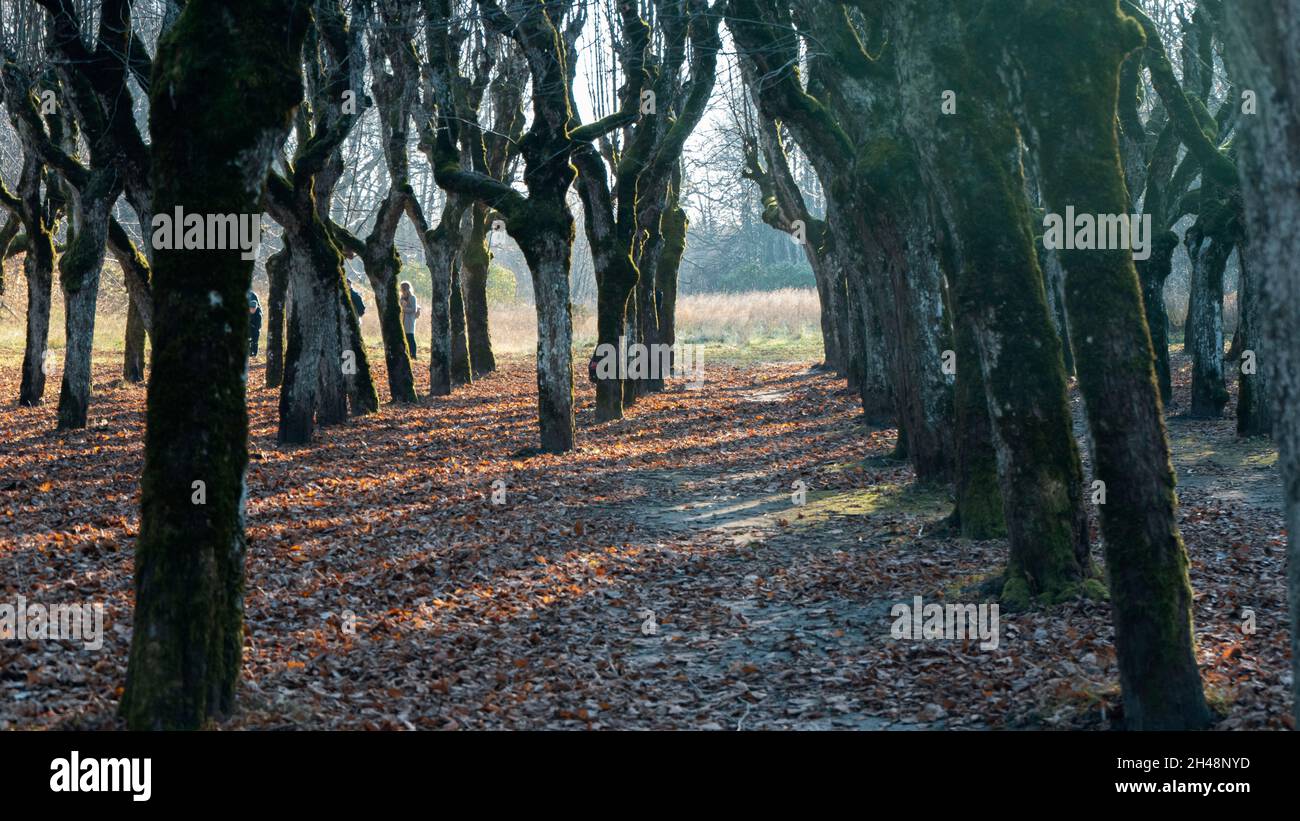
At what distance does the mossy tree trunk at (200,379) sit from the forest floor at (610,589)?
0.47m

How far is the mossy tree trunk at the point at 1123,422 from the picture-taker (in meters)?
5.61

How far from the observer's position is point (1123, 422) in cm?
571

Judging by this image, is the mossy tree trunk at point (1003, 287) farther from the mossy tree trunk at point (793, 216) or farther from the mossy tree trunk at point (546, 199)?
the mossy tree trunk at point (793, 216)

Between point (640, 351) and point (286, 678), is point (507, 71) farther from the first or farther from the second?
point (286, 678)

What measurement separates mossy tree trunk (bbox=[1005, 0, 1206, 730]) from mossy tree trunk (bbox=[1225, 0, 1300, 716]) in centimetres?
147

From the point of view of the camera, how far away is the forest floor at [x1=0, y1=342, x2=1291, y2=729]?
6.76m

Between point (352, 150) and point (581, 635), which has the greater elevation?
point (352, 150)

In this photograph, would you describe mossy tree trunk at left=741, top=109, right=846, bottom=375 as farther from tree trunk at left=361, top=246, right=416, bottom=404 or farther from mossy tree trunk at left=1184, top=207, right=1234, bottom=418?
tree trunk at left=361, top=246, right=416, bottom=404

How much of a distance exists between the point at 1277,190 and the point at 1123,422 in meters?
1.93

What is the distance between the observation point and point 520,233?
16.2 meters

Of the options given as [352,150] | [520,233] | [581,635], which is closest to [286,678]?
[581,635]

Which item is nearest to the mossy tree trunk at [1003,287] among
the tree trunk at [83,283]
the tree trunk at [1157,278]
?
the tree trunk at [1157,278]

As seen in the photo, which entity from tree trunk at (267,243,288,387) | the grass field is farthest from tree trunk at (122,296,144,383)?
the grass field

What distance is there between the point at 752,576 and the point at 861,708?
3.62 meters
